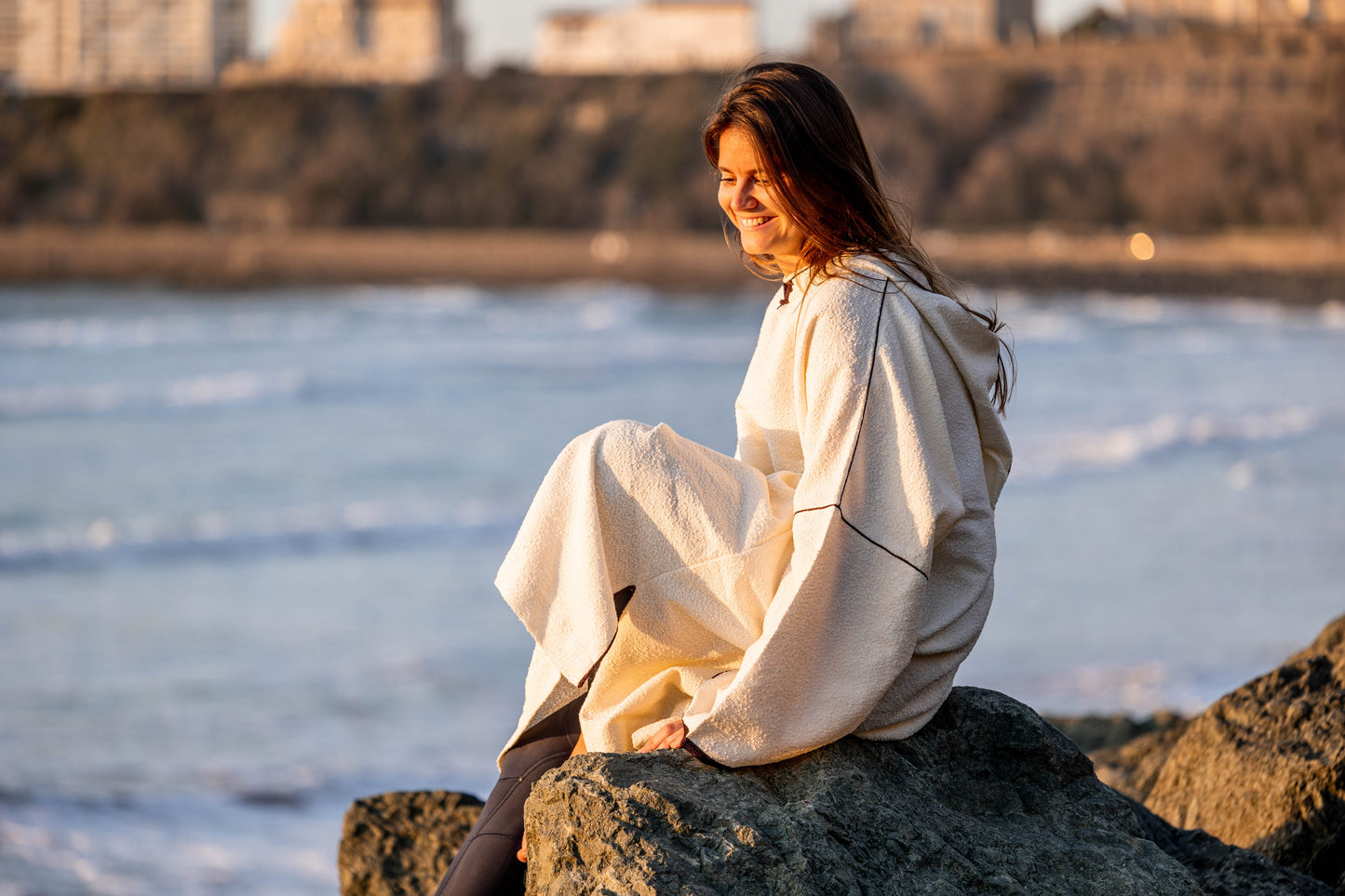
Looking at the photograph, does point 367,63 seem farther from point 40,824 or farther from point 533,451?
point 40,824

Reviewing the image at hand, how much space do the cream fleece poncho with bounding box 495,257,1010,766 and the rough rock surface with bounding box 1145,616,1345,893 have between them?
0.77 metres

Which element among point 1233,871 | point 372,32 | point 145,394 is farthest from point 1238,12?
point 1233,871

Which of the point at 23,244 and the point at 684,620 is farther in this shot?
the point at 23,244

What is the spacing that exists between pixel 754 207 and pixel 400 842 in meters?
1.42

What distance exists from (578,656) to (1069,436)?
34.0ft

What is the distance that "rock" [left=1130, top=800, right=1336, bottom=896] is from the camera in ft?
6.43

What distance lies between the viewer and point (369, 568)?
7.65 m

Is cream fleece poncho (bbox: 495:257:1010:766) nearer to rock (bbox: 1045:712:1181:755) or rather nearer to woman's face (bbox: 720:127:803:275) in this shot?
woman's face (bbox: 720:127:803:275)

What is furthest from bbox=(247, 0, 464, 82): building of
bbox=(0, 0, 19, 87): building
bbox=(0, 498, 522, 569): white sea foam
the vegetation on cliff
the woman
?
the woman

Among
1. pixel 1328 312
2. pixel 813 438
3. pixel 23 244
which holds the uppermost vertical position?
pixel 813 438

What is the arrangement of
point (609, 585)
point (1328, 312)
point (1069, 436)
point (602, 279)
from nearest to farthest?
point (609, 585)
point (1069, 436)
point (1328, 312)
point (602, 279)

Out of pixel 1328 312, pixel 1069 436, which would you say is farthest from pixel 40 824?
pixel 1328 312

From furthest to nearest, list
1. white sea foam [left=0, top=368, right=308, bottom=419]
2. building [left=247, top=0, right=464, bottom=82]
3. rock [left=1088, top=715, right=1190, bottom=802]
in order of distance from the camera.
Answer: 1. building [left=247, top=0, right=464, bottom=82]
2. white sea foam [left=0, top=368, right=308, bottom=419]
3. rock [left=1088, top=715, right=1190, bottom=802]

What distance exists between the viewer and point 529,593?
1729 mm
